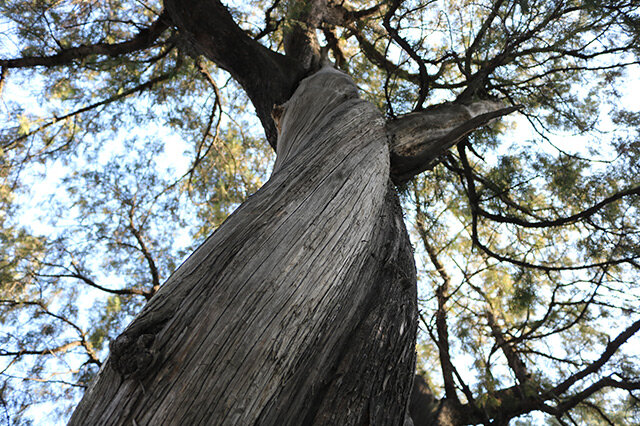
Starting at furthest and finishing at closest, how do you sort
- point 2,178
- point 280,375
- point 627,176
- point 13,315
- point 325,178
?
point 2,178 → point 13,315 → point 627,176 → point 325,178 → point 280,375

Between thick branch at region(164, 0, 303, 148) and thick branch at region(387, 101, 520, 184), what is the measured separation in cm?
88

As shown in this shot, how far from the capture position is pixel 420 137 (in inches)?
82.9

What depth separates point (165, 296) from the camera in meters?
0.88

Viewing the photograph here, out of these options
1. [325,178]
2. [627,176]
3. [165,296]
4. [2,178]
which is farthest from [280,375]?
[2,178]

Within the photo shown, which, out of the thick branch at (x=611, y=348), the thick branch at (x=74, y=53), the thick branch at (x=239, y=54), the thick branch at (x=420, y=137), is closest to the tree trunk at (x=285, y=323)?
the thick branch at (x=420, y=137)

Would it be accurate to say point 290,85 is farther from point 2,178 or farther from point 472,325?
point 2,178

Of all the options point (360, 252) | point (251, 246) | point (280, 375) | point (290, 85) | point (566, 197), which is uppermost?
point (566, 197)

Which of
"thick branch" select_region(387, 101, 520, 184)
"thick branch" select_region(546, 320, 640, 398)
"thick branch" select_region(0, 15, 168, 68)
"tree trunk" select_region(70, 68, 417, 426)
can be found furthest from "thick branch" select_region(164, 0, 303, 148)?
"thick branch" select_region(546, 320, 640, 398)

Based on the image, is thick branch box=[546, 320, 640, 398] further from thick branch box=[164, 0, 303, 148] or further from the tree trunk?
thick branch box=[164, 0, 303, 148]

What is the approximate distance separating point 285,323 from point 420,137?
5.05 feet

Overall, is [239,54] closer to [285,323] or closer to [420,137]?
[420,137]

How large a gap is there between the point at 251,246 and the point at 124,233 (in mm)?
3498

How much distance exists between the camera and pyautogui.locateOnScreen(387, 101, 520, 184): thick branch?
197cm

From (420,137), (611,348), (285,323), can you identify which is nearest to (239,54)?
(420,137)
